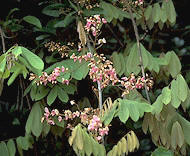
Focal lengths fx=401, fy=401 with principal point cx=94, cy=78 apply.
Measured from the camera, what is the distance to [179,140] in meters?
1.84

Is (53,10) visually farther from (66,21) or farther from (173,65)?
(173,65)

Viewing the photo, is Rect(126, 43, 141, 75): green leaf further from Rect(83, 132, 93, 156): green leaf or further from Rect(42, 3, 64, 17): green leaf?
Rect(83, 132, 93, 156): green leaf

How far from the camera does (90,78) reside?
1732 millimetres

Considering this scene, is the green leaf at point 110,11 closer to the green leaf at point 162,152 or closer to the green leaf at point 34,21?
the green leaf at point 34,21

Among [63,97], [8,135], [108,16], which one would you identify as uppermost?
[108,16]

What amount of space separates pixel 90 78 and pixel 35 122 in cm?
51

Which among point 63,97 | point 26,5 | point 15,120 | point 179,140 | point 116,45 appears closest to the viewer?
point 179,140

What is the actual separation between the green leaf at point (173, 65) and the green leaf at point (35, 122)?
73 cm

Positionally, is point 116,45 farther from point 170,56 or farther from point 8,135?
point 8,135

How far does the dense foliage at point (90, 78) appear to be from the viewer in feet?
5.17

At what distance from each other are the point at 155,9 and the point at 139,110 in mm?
793

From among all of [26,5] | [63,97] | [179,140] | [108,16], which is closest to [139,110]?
[179,140]

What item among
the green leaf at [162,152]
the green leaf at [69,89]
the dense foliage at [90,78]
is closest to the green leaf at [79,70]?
the dense foliage at [90,78]

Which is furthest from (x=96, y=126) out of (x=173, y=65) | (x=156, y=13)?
(x=156, y=13)
